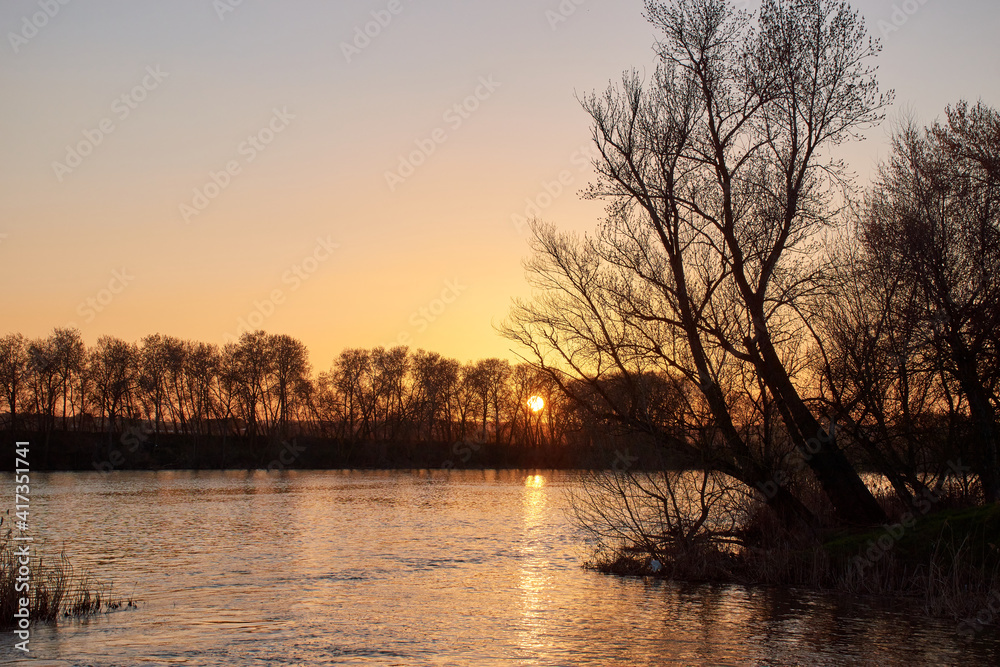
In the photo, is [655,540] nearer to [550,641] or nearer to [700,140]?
[550,641]

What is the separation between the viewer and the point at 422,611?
18047mm

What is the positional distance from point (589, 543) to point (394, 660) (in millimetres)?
15899

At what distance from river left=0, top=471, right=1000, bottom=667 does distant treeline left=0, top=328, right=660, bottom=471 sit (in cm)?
4620

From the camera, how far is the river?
46.0 ft

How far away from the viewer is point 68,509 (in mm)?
41188

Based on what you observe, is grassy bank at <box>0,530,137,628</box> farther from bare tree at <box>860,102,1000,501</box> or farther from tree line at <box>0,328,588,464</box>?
tree line at <box>0,328,588,464</box>

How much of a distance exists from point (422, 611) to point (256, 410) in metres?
93.1

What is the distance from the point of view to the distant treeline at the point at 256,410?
294 ft

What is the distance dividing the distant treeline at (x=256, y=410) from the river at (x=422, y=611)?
152 feet

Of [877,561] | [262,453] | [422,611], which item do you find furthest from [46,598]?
[262,453]

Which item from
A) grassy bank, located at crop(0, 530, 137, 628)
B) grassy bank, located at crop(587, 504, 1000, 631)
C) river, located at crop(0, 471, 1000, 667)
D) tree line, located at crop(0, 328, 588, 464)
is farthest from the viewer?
tree line, located at crop(0, 328, 588, 464)
